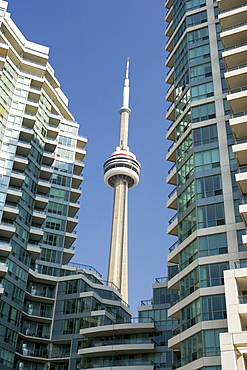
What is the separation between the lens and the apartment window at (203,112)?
49.7 m

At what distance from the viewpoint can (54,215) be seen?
76.6 meters

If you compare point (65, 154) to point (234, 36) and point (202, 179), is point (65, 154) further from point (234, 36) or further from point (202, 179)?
point (202, 179)

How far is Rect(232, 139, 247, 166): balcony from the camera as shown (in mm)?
43406

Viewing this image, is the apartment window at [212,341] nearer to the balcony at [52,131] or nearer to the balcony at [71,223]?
the balcony at [71,223]

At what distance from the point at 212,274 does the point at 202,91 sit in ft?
64.0

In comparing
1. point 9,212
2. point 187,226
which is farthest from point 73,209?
point 187,226

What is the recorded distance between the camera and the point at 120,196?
15288 cm

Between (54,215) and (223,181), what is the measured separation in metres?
37.2

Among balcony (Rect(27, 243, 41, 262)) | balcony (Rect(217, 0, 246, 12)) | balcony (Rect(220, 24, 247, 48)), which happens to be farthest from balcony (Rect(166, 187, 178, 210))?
balcony (Rect(27, 243, 41, 262))

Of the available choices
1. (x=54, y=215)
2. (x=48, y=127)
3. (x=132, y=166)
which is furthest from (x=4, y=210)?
(x=132, y=166)

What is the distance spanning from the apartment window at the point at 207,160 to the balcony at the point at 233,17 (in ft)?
47.0

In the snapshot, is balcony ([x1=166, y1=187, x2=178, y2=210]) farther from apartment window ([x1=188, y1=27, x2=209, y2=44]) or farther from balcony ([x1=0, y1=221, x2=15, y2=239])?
balcony ([x1=0, y1=221, x2=15, y2=239])

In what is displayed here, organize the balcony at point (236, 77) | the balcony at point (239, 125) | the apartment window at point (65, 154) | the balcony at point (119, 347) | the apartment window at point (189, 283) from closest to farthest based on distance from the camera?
the apartment window at point (189, 283) → the balcony at point (239, 125) → the balcony at point (236, 77) → the balcony at point (119, 347) → the apartment window at point (65, 154)

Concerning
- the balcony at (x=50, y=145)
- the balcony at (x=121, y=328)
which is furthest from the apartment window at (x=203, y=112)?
the balcony at (x=50, y=145)
